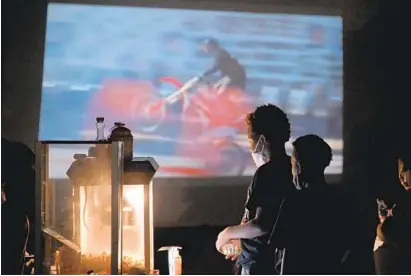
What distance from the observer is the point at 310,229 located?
222 cm

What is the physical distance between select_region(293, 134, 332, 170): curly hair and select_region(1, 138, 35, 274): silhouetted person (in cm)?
103

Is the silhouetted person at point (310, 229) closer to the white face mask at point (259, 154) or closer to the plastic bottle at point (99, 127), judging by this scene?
the white face mask at point (259, 154)

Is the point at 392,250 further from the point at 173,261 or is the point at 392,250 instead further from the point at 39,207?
the point at 39,207

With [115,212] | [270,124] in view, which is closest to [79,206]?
[115,212]

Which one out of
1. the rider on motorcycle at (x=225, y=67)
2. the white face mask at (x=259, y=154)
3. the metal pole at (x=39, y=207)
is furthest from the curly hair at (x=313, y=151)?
the metal pole at (x=39, y=207)

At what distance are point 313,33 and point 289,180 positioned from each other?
0.61m

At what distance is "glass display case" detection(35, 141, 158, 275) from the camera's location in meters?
2.04

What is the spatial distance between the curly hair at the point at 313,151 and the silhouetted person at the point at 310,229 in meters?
0.02

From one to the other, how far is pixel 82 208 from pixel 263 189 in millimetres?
684

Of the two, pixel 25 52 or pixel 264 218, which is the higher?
pixel 25 52

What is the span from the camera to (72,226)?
81.5 inches

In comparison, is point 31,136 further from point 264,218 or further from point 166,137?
point 264,218

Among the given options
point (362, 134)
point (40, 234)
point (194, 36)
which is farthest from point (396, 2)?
point (40, 234)

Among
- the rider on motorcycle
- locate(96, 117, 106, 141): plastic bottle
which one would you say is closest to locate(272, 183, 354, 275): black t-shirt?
the rider on motorcycle
